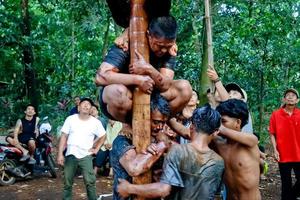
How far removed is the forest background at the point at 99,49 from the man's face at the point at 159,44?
25.1 ft

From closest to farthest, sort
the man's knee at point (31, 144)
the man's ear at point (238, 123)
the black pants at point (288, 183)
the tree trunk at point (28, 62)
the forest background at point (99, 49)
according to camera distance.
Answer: the man's ear at point (238, 123) < the black pants at point (288, 183) < the man's knee at point (31, 144) < the forest background at point (99, 49) < the tree trunk at point (28, 62)

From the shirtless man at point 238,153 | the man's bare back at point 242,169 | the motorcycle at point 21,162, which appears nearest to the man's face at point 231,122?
the shirtless man at point 238,153

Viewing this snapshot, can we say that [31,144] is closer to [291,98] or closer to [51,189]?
[51,189]

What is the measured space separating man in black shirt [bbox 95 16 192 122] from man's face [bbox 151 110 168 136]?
0.45ft

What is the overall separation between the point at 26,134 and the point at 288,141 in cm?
589

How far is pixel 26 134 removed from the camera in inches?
417

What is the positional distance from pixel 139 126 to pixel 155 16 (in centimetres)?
83

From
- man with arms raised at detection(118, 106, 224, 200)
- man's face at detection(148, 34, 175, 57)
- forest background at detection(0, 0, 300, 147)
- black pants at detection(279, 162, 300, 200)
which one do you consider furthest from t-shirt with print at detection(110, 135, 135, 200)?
forest background at detection(0, 0, 300, 147)

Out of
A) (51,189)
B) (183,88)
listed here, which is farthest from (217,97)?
(51,189)

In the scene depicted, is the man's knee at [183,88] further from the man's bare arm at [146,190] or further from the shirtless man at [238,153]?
the man's bare arm at [146,190]

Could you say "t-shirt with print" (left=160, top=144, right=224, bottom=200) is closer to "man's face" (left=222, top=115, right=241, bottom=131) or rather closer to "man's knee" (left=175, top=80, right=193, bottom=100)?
"man's knee" (left=175, top=80, right=193, bottom=100)

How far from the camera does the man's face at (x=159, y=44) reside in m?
3.27

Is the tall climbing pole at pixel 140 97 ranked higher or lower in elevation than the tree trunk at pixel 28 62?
lower

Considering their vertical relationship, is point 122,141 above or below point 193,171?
above
